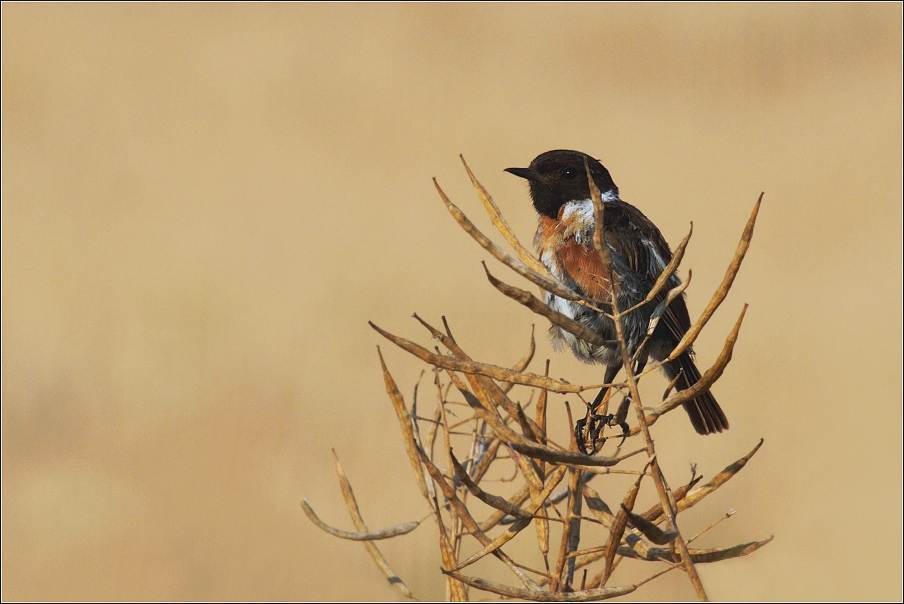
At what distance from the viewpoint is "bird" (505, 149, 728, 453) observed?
3.25 metres

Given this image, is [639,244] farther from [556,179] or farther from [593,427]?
[593,427]

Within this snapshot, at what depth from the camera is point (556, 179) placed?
364 cm

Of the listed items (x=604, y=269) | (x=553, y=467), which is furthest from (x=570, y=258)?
(x=553, y=467)

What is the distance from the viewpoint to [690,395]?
1.89 m

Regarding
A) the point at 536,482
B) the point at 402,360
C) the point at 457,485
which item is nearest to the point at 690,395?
the point at 536,482

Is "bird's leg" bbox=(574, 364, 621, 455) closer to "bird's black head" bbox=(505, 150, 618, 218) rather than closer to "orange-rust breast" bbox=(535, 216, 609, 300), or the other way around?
"orange-rust breast" bbox=(535, 216, 609, 300)

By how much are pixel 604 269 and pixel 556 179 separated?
57 centimetres

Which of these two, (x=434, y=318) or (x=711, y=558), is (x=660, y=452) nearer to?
(x=434, y=318)

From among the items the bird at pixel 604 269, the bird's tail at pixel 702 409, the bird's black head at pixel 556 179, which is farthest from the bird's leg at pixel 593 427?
the bird's black head at pixel 556 179

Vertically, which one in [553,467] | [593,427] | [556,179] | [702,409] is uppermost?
[556,179]

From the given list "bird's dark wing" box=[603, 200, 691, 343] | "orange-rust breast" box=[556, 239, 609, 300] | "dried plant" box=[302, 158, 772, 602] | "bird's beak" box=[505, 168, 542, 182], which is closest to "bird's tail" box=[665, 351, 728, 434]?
"bird's dark wing" box=[603, 200, 691, 343]

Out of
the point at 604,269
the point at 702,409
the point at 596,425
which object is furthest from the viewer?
the point at 702,409

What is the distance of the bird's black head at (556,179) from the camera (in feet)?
11.9

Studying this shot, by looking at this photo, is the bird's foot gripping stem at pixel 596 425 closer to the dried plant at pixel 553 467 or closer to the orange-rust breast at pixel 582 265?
the dried plant at pixel 553 467
